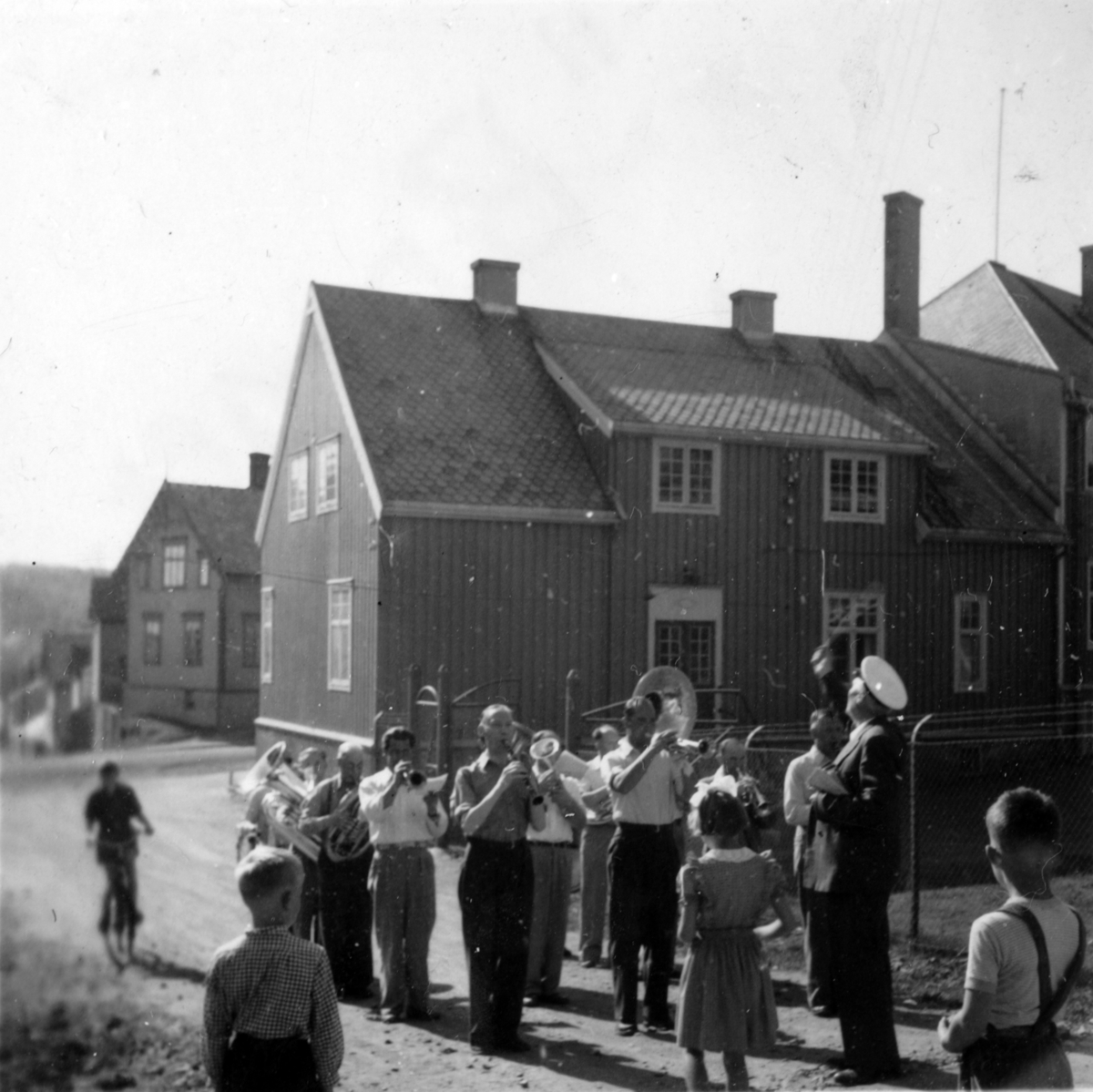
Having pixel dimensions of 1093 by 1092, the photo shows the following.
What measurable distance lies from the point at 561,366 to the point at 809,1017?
1283 cm

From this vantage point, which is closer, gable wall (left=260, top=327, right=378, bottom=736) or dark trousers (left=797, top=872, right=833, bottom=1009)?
dark trousers (left=797, top=872, right=833, bottom=1009)

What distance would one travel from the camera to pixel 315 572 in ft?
57.3

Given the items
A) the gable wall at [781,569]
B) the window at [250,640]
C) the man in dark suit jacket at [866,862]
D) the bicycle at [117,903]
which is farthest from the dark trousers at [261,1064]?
the window at [250,640]

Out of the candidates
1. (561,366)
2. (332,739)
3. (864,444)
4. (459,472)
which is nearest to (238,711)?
(332,739)

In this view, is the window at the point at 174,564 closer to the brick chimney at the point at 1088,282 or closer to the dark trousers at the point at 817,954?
the dark trousers at the point at 817,954

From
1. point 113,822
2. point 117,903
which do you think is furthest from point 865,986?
point 113,822

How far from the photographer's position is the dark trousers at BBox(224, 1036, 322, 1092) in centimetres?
396

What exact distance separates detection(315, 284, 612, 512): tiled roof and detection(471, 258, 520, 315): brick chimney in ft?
1.27

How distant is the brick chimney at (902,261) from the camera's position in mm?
23922

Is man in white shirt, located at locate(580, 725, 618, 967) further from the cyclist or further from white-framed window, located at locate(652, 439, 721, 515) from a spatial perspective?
white-framed window, located at locate(652, 439, 721, 515)

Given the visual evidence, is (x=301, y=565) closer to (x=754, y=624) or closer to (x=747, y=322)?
(x=754, y=624)

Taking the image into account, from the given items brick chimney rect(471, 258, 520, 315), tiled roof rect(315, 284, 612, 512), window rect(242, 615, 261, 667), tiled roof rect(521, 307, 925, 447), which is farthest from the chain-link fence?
brick chimney rect(471, 258, 520, 315)

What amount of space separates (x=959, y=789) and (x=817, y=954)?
11303 millimetres

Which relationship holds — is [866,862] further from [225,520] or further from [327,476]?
[327,476]
